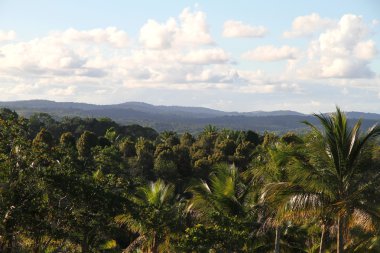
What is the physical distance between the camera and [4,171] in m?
11.0

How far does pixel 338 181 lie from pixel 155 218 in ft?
27.6

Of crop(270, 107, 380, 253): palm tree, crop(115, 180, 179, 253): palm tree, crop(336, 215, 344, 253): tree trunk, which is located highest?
crop(270, 107, 380, 253): palm tree

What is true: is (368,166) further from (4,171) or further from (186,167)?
(186,167)

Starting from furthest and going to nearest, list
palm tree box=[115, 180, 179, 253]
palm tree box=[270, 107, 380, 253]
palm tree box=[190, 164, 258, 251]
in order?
palm tree box=[115, 180, 179, 253]
palm tree box=[190, 164, 258, 251]
palm tree box=[270, 107, 380, 253]

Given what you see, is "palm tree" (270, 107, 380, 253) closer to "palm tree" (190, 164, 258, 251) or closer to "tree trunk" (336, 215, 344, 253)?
"tree trunk" (336, 215, 344, 253)

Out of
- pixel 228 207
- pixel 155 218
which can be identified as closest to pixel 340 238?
pixel 228 207

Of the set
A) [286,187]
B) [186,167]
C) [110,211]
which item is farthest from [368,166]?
[186,167]

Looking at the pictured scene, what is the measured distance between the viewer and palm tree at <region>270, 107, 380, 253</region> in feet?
33.2

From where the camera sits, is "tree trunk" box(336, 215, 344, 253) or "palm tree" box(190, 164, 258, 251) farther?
"palm tree" box(190, 164, 258, 251)

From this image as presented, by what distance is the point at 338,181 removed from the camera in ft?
33.9

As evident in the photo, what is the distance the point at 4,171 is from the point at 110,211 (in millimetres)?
3235

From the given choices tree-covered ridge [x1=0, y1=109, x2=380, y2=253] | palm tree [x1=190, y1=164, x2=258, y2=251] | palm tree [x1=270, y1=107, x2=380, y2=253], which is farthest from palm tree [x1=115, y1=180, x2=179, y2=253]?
palm tree [x1=270, y1=107, x2=380, y2=253]

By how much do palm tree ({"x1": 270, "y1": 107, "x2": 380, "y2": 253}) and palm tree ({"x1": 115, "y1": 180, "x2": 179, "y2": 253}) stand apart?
7.36m

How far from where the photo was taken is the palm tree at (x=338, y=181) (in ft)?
33.2
